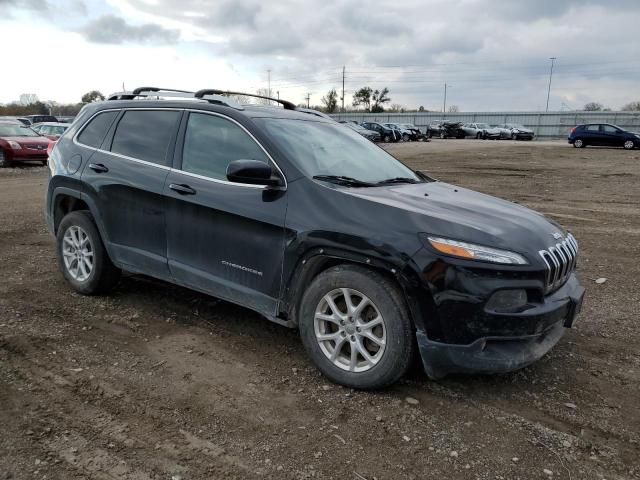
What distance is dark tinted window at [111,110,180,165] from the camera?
4301 mm

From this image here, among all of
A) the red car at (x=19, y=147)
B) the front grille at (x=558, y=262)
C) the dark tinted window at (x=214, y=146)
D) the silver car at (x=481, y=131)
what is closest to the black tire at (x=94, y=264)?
the dark tinted window at (x=214, y=146)

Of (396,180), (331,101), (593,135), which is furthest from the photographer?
(331,101)

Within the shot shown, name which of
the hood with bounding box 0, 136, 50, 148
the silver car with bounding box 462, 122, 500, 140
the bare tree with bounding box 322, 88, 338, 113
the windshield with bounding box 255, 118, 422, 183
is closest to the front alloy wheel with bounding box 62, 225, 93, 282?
the windshield with bounding box 255, 118, 422, 183

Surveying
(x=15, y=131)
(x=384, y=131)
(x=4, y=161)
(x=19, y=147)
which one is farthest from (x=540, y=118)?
(x=4, y=161)

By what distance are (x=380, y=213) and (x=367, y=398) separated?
3.74ft

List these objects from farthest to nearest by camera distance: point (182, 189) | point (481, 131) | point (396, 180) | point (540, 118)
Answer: point (540, 118), point (481, 131), point (396, 180), point (182, 189)

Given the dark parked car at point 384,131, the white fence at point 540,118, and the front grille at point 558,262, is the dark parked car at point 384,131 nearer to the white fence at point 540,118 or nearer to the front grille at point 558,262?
the white fence at point 540,118

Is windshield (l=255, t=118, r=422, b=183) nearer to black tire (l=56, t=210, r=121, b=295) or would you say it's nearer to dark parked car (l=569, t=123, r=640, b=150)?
black tire (l=56, t=210, r=121, b=295)

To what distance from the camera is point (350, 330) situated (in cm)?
333

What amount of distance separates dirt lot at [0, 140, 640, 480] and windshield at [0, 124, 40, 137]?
1557cm

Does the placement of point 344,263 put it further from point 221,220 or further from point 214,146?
point 214,146

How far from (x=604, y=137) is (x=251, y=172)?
33.0 metres

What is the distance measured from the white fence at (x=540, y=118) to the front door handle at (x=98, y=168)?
50371 millimetres

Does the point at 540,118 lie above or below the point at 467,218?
above
